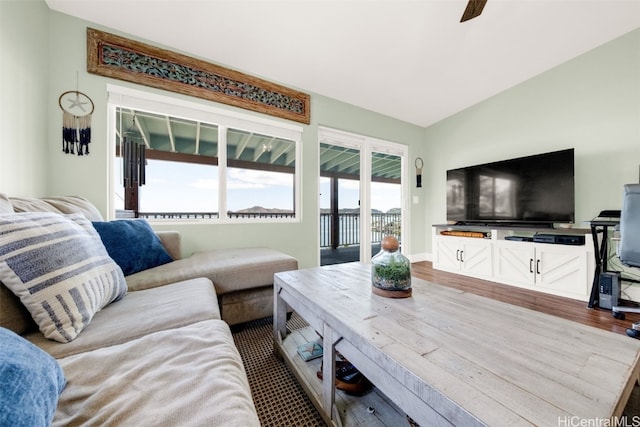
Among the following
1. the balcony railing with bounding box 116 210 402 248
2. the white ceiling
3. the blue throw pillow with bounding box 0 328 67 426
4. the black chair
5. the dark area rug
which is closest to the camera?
the blue throw pillow with bounding box 0 328 67 426

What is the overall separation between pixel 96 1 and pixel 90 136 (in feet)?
3.44

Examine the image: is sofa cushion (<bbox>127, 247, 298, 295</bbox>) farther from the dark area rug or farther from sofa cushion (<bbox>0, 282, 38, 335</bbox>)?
sofa cushion (<bbox>0, 282, 38, 335</bbox>)

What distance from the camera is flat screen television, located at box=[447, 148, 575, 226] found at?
2.53 m

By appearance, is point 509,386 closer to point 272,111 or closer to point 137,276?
point 137,276

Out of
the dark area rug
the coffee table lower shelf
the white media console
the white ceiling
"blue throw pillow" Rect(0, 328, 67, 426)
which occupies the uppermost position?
the white ceiling

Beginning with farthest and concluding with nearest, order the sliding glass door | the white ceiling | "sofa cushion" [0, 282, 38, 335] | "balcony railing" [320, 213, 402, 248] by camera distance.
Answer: "balcony railing" [320, 213, 402, 248] < the sliding glass door < the white ceiling < "sofa cushion" [0, 282, 38, 335]

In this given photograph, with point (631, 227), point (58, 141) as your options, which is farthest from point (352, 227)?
point (58, 141)

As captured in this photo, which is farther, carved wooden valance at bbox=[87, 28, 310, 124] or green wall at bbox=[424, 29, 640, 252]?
green wall at bbox=[424, 29, 640, 252]

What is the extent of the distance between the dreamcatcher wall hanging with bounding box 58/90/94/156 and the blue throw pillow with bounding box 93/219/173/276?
3.11 feet

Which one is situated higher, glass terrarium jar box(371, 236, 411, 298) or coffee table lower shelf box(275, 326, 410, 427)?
glass terrarium jar box(371, 236, 411, 298)

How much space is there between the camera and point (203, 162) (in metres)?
2.62

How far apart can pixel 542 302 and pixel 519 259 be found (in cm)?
56

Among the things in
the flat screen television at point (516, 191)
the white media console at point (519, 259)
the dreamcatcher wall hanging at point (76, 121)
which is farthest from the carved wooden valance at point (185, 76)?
the white media console at point (519, 259)

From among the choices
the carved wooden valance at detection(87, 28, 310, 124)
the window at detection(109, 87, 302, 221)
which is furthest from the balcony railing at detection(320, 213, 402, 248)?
the carved wooden valance at detection(87, 28, 310, 124)
